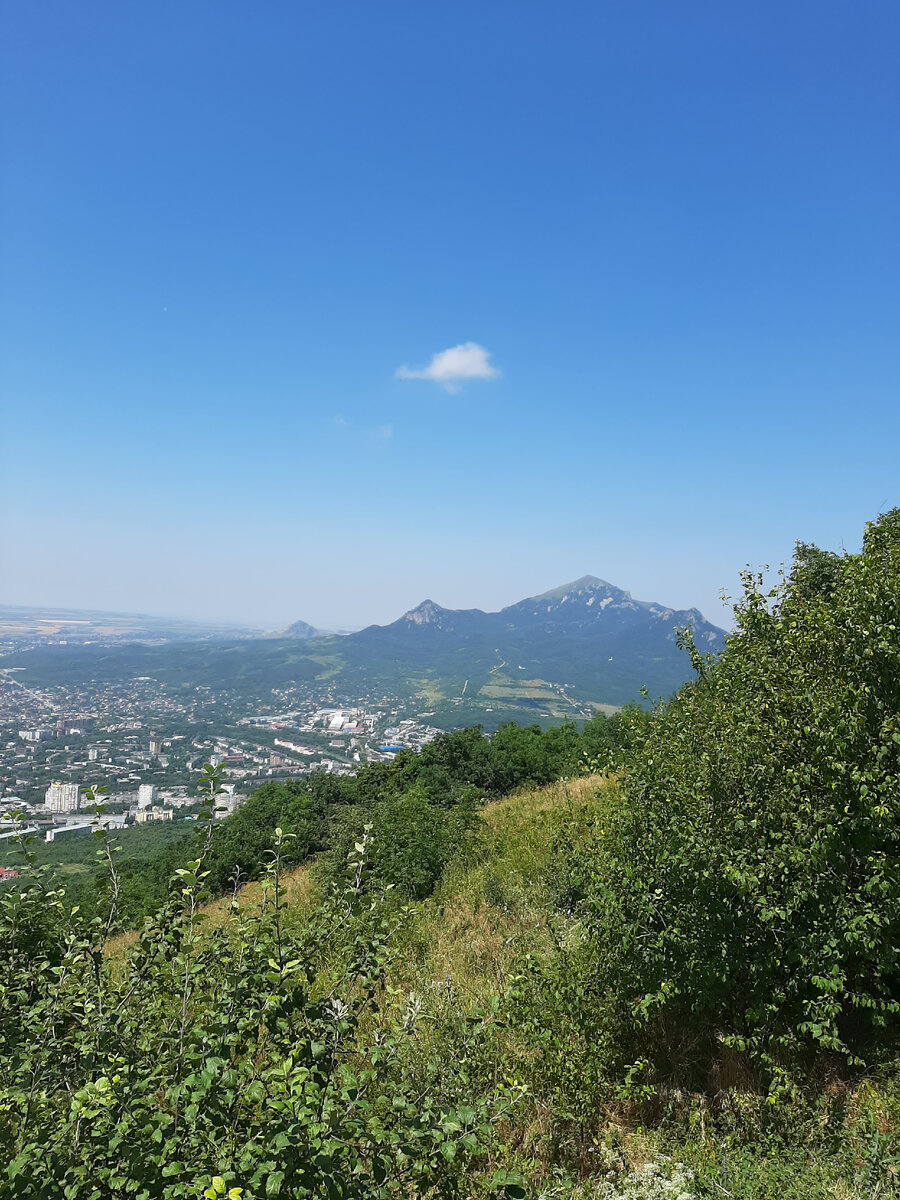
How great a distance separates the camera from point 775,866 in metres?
5.18

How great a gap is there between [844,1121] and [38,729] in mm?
88010

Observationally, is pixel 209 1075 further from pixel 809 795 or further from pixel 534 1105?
pixel 809 795

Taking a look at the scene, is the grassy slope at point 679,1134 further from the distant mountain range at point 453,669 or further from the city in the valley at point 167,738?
the distant mountain range at point 453,669

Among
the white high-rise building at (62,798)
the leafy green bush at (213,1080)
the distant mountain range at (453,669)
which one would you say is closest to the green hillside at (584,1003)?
the leafy green bush at (213,1080)

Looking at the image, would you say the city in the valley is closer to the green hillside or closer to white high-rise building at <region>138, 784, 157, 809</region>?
white high-rise building at <region>138, 784, 157, 809</region>

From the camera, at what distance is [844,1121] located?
16.1 ft

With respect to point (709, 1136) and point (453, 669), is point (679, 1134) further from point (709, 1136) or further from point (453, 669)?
point (453, 669)

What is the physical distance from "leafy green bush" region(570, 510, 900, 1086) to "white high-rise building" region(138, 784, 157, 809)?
45943mm

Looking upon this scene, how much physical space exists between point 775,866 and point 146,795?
52680mm

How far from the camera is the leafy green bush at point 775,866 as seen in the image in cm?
505

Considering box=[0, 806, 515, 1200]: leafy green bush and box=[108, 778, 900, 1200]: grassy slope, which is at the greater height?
box=[0, 806, 515, 1200]: leafy green bush

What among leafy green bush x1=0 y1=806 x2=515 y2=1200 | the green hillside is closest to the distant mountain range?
the green hillside

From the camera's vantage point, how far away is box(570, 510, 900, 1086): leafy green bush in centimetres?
505

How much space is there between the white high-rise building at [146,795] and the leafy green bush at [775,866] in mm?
45943
